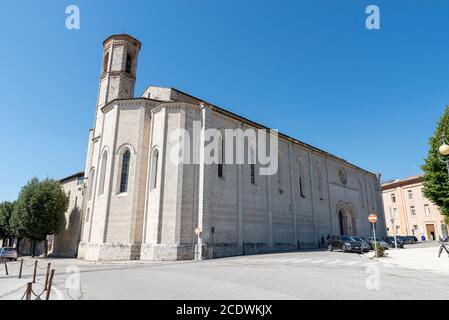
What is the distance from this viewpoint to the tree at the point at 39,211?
100 feet

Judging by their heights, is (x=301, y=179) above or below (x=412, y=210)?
above

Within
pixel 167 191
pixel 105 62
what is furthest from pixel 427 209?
pixel 105 62

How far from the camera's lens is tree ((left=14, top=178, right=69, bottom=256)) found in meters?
30.6

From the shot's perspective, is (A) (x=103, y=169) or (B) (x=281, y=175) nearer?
(A) (x=103, y=169)

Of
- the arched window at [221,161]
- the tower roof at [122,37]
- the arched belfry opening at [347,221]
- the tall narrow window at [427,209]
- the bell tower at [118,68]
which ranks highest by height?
the tower roof at [122,37]

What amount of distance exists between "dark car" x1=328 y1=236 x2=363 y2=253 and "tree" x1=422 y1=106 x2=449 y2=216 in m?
7.06

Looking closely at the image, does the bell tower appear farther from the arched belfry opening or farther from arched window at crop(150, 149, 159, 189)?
the arched belfry opening

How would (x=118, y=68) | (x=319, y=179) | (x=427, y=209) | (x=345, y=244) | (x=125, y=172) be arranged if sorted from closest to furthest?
1. (x=125, y=172)
2. (x=345, y=244)
3. (x=118, y=68)
4. (x=319, y=179)
5. (x=427, y=209)

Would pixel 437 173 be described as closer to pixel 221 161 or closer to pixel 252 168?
pixel 252 168

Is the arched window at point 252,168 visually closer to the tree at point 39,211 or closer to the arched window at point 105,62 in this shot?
the arched window at point 105,62

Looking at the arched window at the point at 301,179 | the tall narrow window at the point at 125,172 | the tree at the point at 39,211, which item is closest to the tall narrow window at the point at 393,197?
the arched window at the point at 301,179

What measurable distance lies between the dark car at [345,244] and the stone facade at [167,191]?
4346mm

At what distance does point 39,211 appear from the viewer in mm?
30812

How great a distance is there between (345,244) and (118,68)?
25893 mm
